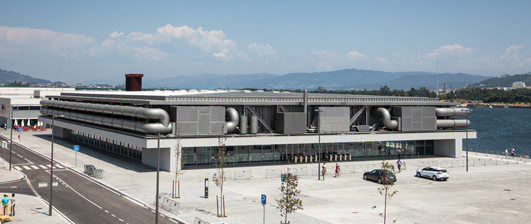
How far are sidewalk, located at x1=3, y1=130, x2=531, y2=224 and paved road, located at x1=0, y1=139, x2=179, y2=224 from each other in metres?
1.74

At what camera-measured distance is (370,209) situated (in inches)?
1487

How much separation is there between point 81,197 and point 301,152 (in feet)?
104

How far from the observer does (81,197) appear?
134 ft

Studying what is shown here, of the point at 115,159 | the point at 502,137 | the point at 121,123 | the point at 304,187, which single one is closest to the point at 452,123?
the point at 304,187

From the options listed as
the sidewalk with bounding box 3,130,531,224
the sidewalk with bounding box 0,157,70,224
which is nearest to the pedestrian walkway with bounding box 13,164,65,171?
the sidewalk with bounding box 3,130,531,224

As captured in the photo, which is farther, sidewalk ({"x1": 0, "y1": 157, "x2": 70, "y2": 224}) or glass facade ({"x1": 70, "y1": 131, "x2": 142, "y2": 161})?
glass facade ({"x1": 70, "y1": 131, "x2": 142, "y2": 161})

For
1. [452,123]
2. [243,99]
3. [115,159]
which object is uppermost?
[243,99]

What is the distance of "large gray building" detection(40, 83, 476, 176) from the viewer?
56.7 metres

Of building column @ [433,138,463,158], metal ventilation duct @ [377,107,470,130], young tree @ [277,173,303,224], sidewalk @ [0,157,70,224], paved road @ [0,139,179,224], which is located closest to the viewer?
young tree @ [277,173,303,224]

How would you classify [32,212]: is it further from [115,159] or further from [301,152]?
[301,152]

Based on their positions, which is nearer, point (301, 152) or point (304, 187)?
point (304, 187)

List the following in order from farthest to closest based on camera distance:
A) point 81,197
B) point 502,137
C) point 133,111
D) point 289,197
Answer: point 502,137 < point 133,111 < point 81,197 < point 289,197

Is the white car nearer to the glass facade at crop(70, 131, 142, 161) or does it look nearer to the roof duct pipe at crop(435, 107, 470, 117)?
the roof duct pipe at crop(435, 107, 470, 117)

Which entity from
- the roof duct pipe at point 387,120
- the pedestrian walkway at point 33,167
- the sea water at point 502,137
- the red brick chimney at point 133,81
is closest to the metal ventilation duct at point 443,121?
the roof duct pipe at point 387,120
